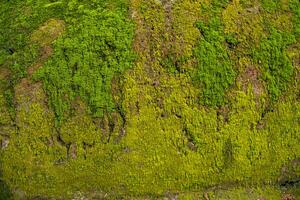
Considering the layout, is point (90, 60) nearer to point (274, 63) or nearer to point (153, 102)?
point (153, 102)

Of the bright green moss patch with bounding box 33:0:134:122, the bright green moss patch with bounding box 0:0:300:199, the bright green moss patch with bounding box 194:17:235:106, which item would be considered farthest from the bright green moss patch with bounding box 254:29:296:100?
the bright green moss patch with bounding box 33:0:134:122

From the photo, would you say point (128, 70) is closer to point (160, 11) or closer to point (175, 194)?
point (160, 11)

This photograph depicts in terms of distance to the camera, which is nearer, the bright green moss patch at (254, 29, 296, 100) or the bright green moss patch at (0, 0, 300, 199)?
the bright green moss patch at (0, 0, 300, 199)

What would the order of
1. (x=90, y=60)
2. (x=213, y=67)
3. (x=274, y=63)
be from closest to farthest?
1. (x=90, y=60)
2. (x=213, y=67)
3. (x=274, y=63)

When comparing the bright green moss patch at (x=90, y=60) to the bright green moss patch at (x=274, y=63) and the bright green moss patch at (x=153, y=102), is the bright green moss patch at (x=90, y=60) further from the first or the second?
the bright green moss patch at (x=274, y=63)

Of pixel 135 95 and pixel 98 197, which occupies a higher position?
pixel 135 95

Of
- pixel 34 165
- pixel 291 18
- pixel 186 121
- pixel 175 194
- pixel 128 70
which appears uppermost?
pixel 291 18

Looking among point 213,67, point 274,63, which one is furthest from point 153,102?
point 274,63

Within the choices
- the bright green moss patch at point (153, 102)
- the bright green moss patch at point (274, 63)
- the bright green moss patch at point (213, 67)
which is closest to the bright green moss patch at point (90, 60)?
the bright green moss patch at point (153, 102)

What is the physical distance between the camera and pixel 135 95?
7387mm

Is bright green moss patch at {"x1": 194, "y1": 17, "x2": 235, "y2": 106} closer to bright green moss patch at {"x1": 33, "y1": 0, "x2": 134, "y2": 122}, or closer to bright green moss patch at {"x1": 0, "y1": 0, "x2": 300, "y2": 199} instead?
bright green moss patch at {"x1": 0, "y1": 0, "x2": 300, "y2": 199}

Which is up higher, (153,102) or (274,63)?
(274,63)

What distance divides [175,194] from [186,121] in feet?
4.00

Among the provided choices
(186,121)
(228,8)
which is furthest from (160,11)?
Answer: (186,121)
